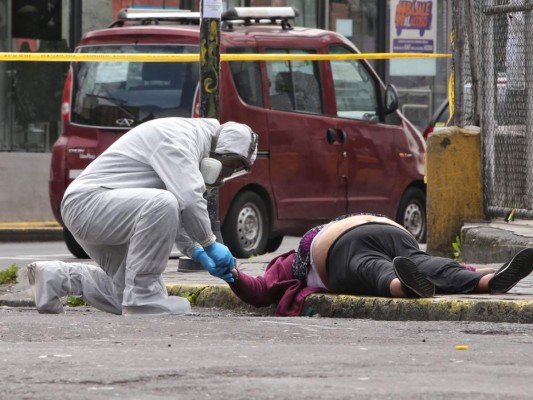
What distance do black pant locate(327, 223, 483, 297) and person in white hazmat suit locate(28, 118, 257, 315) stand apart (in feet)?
1.87

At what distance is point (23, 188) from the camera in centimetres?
1919

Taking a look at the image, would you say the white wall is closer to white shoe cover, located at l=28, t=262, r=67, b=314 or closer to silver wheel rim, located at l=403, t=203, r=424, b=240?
silver wheel rim, located at l=403, t=203, r=424, b=240

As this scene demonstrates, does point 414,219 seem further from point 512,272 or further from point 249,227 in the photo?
point 512,272

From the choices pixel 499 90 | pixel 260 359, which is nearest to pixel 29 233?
pixel 499 90

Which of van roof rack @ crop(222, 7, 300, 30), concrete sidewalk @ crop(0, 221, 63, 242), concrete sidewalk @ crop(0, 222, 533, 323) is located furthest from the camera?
concrete sidewalk @ crop(0, 221, 63, 242)

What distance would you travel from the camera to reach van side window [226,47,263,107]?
44.6 feet

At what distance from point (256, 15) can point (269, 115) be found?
103cm

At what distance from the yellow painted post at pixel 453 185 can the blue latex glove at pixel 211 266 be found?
337 cm

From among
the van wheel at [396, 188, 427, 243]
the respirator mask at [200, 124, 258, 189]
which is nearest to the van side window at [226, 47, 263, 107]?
the van wheel at [396, 188, 427, 243]

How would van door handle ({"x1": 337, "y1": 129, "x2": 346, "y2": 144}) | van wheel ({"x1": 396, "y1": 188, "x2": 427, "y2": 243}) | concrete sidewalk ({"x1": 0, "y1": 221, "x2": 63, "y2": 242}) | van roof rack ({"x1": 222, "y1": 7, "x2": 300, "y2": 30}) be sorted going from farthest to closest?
1. concrete sidewalk ({"x1": 0, "y1": 221, "x2": 63, "y2": 242})
2. van wheel ({"x1": 396, "y1": 188, "x2": 427, "y2": 243})
3. van door handle ({"x1": 337, "y1": 129, "x2": 346, "y2": 144})
4. van roof rack ({"x1": 222, "y1": 7, "x2": 300, "y2": 30})

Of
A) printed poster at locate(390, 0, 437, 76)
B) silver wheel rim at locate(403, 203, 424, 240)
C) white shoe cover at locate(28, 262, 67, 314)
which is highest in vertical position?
printed poster at locate(390, 0, 437, 76)

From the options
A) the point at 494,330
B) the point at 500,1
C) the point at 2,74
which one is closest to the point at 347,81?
the point at 500,1

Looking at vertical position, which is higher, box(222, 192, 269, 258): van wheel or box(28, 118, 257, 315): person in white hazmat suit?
box(28, 118, 257, 315): person in white hazmat suit

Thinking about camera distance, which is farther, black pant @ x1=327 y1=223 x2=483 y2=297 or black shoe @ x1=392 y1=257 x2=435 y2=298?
black pant @ x1=327 y1=223 x2=483 y2=297
